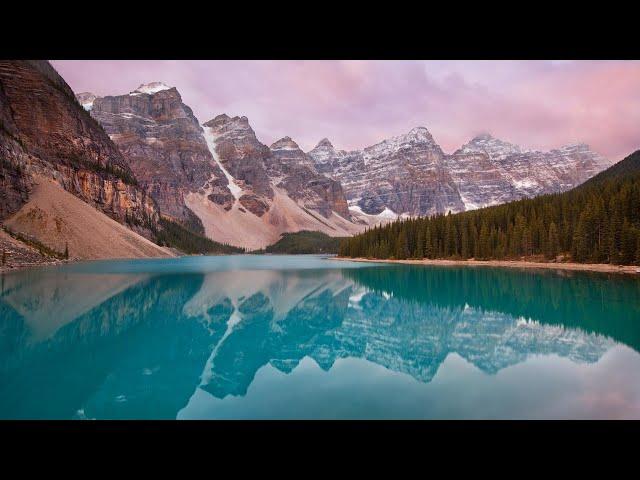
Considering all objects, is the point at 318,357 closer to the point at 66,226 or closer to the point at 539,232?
the point at 539,232

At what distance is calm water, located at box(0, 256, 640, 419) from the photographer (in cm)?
980

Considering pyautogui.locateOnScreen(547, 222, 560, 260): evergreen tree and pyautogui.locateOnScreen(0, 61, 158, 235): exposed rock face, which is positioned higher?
pyautogui.locateOnScreen(0, 61, 158, 235): exposed rock face

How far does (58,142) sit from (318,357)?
123724mm

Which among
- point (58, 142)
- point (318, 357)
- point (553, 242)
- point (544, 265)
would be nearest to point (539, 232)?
point (553, 242)

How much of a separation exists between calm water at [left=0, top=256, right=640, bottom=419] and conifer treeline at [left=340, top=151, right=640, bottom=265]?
3047 cm

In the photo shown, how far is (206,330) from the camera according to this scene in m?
19.5

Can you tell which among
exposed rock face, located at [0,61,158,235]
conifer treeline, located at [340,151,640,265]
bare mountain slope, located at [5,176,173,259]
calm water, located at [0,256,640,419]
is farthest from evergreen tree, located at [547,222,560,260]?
exposed rock face, located at [0,61,158,235]

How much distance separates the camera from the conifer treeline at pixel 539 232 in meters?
55.1

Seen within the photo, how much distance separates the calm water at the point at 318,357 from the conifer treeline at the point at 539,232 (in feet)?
100.0

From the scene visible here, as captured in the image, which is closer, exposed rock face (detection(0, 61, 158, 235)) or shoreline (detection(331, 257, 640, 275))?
shoreline (detection(331, 257, 640, 275))

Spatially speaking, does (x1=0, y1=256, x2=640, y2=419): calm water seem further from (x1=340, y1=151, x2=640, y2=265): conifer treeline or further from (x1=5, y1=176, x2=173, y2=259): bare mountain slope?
(x1=5, y1=176, x2=173, y2=259): bare mountain slope
